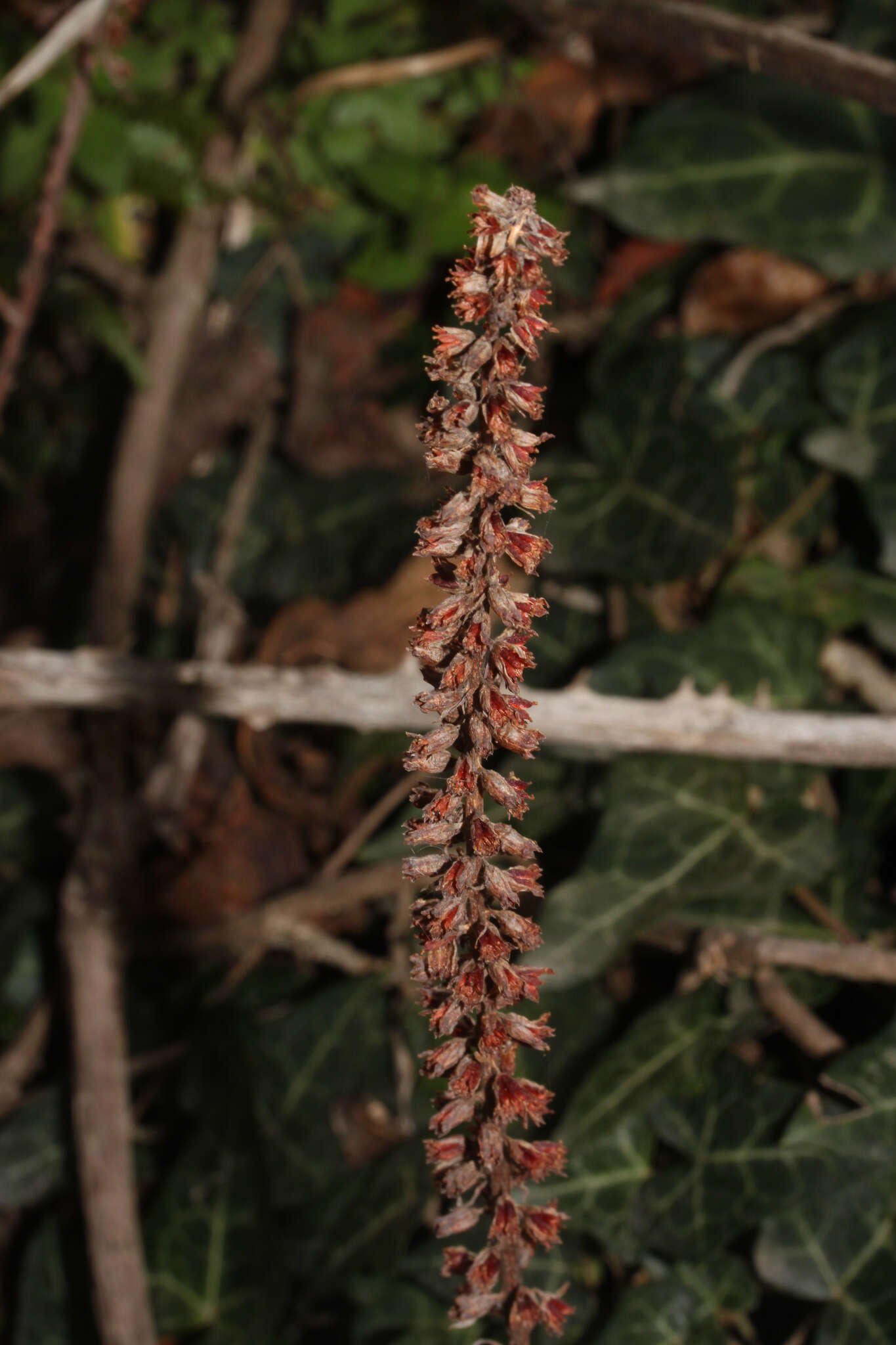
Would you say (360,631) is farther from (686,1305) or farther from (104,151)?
(686,1305)

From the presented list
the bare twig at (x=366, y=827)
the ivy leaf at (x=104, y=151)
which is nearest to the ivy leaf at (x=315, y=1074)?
the bare twig at (x=366, y=827)

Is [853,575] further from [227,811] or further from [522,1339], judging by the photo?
[522,1339]

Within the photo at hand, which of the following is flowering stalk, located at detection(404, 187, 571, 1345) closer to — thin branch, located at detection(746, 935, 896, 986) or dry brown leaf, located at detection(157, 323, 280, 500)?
thin branch, located at detection(746, 935, 896, 986)

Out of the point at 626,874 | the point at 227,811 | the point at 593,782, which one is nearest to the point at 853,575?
the point at 593,782

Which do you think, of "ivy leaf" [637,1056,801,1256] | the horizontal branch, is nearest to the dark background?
"ivy leaf" [637,1056,801,1256]

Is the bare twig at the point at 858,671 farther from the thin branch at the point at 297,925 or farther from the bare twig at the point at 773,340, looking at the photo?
the thin branch at the point at 297,925

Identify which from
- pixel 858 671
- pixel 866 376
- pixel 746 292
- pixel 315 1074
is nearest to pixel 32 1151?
pixel 315 1074
